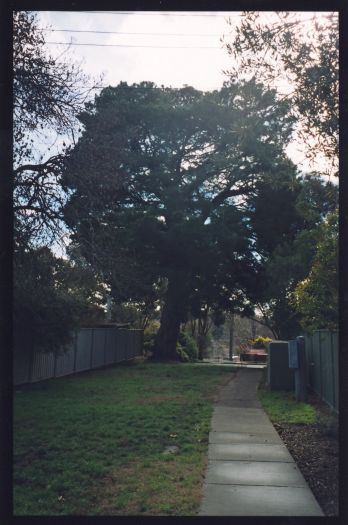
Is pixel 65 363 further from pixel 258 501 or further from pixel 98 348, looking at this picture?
pixel 258 501

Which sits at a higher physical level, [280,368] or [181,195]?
[181,195]

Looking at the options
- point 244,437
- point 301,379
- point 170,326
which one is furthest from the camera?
point 170,326

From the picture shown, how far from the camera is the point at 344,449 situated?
382 cm

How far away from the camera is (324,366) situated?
43.9 feet

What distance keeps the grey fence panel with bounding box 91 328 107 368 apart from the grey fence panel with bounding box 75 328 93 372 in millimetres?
614

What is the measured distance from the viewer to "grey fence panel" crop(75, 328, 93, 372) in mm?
21469

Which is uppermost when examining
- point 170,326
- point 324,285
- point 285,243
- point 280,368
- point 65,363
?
point 285,243

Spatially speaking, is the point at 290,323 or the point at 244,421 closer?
the point at 244,421

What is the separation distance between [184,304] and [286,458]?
2303cm

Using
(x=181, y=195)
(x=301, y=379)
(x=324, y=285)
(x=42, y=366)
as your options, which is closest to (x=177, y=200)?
(x=181, y=195)

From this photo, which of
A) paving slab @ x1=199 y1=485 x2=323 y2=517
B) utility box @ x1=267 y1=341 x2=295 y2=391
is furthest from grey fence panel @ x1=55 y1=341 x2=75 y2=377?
paving slab @ x1=199 y1=485 x2=323 y2=517

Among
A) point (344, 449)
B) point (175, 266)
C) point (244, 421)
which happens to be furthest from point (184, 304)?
point (344, 449)

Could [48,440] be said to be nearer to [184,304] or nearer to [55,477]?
[55,477]

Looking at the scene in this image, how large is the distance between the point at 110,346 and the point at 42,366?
9.41m
